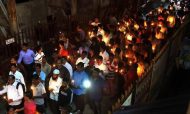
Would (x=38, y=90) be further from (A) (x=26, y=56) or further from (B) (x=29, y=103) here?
(A) (x=26, y=56)

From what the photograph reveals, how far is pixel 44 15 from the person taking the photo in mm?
16125

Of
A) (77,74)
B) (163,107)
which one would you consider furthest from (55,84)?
(163,107)

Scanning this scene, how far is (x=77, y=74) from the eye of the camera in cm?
841

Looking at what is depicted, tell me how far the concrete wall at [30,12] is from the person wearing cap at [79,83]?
713cm

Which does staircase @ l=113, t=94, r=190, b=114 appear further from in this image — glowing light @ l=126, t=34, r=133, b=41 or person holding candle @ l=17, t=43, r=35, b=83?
glowing light @ l=126, t=34, r=133, b=41

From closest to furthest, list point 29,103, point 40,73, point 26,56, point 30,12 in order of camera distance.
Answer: point 29,103
point 40,73
point 26,56
point 30,12

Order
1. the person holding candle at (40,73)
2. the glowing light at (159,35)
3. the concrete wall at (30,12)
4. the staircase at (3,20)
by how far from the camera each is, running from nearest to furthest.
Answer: the person holding candle at (40,73), the glowing light at (159,35), the staircase at (3,20), the concrete wall at (30,12)

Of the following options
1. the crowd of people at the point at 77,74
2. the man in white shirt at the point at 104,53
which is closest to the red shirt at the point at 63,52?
the crowd of people at the point at 77,74

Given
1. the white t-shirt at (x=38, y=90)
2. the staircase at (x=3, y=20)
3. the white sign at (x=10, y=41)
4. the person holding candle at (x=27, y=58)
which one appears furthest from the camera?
the staircase at (x=3, y=20)

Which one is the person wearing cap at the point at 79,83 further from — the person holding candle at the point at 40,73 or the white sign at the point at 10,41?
the white sign at the point at 10,41

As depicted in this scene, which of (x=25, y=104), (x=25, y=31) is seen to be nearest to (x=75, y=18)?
(x=25, y=31)

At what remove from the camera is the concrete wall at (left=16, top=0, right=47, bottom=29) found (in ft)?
48.3

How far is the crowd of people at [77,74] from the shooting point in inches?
309

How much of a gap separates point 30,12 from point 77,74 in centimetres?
784
